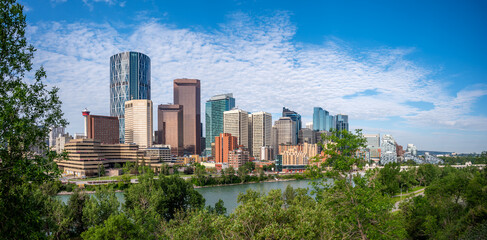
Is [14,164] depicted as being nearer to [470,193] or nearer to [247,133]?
[470,193]

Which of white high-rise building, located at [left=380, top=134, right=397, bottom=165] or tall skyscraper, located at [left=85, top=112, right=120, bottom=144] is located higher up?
tall skyscraper, located at [left=85, top=112, right=120, bottom=144]

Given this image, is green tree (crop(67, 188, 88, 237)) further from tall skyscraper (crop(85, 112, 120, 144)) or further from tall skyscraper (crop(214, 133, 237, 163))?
tall skyscraper (crop(85, 112, 120, 144))

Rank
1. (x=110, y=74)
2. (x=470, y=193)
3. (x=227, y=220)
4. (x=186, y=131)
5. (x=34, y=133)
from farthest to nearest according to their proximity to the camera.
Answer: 1. (x=110, y=74)
2. (x=186, y=131)
3. (x=470, y=193)
4. (x=227, y=220)
5. (x=34, y=133)

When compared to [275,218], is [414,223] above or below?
A: below

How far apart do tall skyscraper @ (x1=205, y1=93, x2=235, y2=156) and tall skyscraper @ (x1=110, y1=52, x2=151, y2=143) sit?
28831mm

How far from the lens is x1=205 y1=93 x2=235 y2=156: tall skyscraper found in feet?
382

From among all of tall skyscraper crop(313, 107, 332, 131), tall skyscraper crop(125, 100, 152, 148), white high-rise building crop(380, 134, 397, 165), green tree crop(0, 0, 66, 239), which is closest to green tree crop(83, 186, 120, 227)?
green tree crop(0, 0, 66, 239)

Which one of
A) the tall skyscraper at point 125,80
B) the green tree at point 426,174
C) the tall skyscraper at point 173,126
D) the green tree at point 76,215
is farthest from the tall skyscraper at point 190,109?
the green tree at point 76,215

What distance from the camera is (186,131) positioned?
365 feet

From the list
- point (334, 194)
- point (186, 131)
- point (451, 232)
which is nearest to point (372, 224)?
point (334, 194)

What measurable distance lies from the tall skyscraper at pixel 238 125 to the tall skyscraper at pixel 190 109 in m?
23.1

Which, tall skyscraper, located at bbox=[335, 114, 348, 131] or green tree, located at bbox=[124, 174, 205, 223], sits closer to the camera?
green tree, located at bbox=[124, 174, 205, 223]

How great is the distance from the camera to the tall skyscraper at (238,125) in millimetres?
90375

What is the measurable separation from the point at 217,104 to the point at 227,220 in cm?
11504
